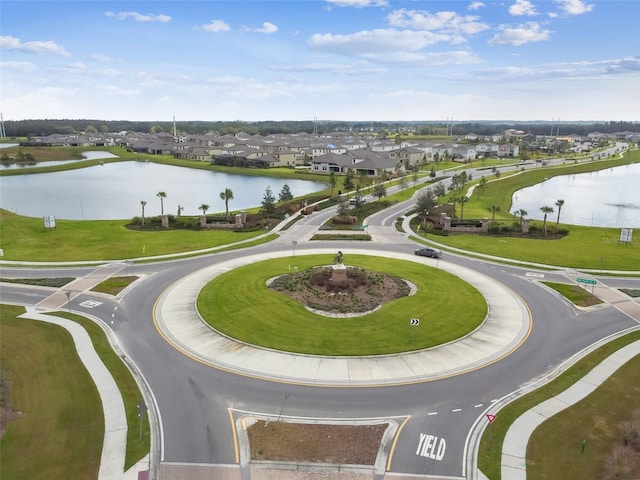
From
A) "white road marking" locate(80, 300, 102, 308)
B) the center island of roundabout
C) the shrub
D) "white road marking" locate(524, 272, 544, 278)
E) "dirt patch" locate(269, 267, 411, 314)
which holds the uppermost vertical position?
the shrub

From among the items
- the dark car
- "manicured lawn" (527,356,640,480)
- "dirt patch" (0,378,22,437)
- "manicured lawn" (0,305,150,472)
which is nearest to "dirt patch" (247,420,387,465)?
"manicured lawn" (0,305,150,472)

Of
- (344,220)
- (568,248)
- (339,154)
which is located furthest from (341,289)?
(339,154)

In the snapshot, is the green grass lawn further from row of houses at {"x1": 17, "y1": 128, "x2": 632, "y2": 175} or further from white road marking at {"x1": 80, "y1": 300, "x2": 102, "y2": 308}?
row of houses at {"x1": 17, "y1": 128, "x2": 632, "y2": 175}

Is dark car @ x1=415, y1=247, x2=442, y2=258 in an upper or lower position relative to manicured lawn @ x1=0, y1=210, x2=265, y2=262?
upper

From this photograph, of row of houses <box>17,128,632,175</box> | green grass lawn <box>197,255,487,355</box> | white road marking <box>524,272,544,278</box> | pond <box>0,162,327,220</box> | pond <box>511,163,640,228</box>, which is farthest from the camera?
row of houses <box>17,128,632,175</box>

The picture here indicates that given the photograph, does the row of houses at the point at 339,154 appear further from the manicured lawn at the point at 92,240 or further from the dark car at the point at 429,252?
the dark car at the point at 429,252

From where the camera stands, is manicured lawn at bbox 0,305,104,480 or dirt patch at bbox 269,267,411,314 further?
Result: dirt patch at bbox 269,267,411,314

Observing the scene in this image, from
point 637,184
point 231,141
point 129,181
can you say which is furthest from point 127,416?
point 231,141
